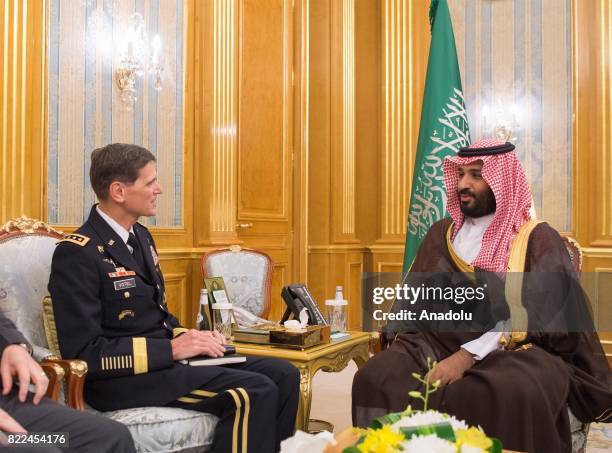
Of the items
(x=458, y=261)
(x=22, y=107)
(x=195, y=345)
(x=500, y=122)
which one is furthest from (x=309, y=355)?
(x=500, y=122)

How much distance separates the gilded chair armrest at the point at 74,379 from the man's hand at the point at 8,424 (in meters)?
0.38

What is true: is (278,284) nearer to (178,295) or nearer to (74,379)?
(178,295)

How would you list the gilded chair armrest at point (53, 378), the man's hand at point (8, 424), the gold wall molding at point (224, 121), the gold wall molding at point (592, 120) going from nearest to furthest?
1. the man's hand at point (8, 424)
2. the gilded chair armrest at point (53, 378)
3. the gold wall molding at point (224, 121)
4. the gold wall molding at point (592, 120)

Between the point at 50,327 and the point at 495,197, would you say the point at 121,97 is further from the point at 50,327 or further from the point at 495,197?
the point at 495,197

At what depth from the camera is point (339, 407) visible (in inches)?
160

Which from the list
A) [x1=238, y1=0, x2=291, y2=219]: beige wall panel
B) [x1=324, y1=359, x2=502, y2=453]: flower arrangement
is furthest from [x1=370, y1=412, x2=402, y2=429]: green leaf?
[x1=238, y1=0, x2=291, y2=219]: beige wall panel

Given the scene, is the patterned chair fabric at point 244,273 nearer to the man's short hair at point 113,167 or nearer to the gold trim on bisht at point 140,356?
the man's short hair at point 113,167

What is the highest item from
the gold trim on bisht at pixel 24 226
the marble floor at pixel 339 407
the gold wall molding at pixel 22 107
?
the gold wall molding at pixel 22 107

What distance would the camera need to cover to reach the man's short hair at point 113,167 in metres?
2.37

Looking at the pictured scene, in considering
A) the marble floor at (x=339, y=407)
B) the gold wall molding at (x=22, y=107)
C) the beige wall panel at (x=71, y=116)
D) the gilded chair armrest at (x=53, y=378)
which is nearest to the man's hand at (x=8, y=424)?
the gilded chair armrest at (x=53, y=378)

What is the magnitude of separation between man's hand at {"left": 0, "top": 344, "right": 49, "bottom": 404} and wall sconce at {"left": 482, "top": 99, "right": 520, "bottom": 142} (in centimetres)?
471

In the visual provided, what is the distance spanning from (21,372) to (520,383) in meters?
1.61

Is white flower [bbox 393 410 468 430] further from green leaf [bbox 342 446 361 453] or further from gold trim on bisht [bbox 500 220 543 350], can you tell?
gold trim on bisht [bbox 500 220 543 350]

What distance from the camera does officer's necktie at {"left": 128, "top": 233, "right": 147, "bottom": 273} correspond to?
2.46m
